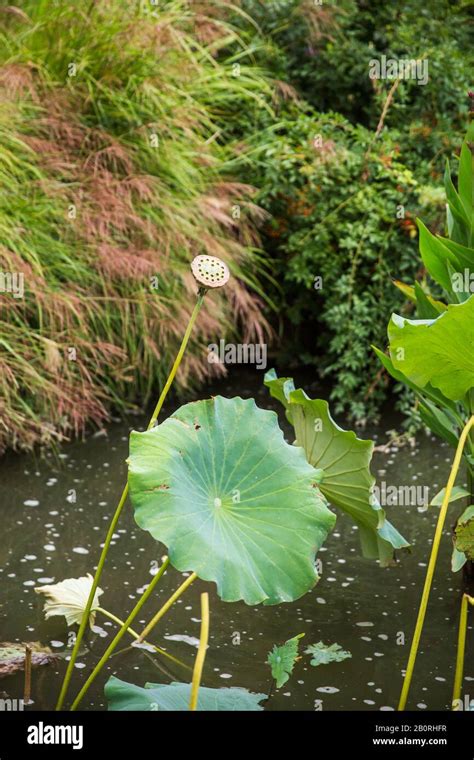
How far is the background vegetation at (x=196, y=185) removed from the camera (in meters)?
3.72

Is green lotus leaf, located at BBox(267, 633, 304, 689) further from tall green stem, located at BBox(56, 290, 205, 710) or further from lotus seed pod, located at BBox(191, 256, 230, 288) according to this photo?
lotus seed pod, located at BBox(191, 256, 230, 288)

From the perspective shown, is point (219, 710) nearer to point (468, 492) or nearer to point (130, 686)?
point (130, 686)

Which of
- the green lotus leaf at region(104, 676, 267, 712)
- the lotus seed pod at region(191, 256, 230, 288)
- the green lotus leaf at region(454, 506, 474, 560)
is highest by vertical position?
the lotus seed pod at region(191, 256, 230, 288)

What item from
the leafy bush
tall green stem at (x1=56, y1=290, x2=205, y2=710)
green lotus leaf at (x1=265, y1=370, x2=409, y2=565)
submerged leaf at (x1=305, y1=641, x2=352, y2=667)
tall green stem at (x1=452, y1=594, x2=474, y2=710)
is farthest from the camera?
the leafy bush

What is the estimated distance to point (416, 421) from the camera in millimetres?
4035

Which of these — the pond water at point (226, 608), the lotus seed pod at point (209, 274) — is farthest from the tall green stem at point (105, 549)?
the pond water at point (226, 608)

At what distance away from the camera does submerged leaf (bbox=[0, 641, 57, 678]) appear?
2.31 m

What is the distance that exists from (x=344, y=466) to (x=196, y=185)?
2.24m

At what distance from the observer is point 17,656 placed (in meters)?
2.35

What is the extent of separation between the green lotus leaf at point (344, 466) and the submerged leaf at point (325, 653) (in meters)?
0.26

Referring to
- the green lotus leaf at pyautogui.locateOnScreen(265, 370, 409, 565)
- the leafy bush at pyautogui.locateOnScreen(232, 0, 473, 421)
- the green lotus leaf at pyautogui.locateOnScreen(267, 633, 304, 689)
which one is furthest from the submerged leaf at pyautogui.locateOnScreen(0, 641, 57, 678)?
the leafy bush at pyautogui.locateOnScreen(232, 0, 473, 421)

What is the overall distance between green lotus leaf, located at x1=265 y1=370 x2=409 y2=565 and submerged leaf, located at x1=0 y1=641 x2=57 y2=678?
0.79 meters

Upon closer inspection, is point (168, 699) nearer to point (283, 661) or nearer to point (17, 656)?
point (283, 661)
